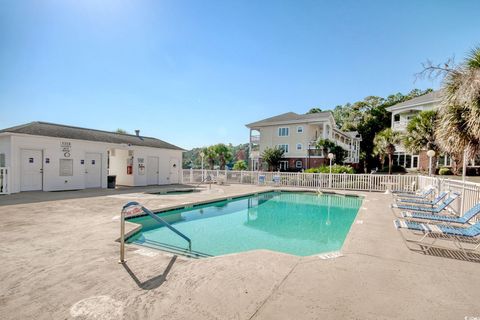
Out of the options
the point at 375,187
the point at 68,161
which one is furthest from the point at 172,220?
the point at 375,187

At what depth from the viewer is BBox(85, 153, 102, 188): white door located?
50.5 feet

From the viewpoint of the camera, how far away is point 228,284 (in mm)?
3252

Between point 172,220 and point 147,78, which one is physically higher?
point 147,78

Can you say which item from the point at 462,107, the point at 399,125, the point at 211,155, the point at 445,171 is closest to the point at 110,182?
the point at 462,107

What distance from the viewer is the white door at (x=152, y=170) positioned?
18941 millimetres

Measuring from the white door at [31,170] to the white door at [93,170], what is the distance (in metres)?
2.45

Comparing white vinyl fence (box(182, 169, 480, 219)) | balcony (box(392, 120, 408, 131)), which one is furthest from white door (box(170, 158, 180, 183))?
balcony (box(392, 120, 408, 131))

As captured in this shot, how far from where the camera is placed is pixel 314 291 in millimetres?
3066

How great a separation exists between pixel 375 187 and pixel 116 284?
17.3m

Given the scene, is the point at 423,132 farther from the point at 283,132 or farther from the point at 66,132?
the point at 66,132

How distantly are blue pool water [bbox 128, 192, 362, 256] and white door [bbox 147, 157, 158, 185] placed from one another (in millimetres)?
8647

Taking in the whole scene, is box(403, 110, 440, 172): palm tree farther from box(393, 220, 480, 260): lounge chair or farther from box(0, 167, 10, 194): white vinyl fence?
box(0, 167, 10, 194): white vinyl fence

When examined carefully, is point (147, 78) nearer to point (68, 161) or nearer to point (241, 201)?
point (68, 161)

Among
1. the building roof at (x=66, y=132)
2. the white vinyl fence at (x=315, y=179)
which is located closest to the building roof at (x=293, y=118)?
the white vinyl fence at (x=315, y=179)
